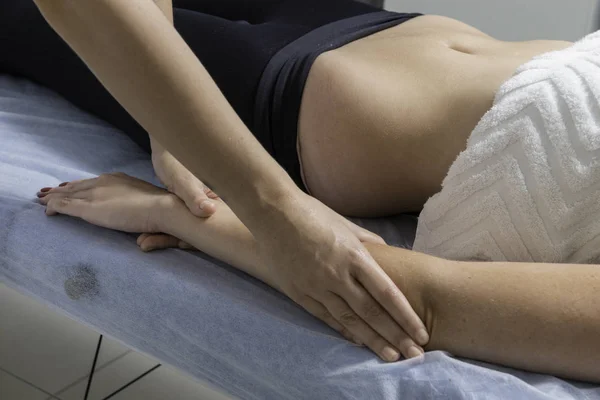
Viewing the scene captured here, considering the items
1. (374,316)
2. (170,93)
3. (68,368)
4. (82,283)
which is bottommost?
(68,368)

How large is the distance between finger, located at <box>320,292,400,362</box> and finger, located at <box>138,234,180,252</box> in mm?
297

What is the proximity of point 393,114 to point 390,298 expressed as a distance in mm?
364

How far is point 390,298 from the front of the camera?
0.83 metres

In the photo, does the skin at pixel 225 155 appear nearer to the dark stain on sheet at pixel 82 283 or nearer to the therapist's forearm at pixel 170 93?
the therapist's forearm at pixel 170 93

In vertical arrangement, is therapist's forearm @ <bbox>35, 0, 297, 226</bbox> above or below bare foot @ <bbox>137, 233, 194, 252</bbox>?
above

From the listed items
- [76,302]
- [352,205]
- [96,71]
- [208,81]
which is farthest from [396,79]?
[76,302]

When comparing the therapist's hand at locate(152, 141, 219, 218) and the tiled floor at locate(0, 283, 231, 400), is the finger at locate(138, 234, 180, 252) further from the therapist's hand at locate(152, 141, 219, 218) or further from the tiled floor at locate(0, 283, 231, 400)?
the tiled floor at locate(0, 283, 231, 400)

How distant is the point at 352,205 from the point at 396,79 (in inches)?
8.8

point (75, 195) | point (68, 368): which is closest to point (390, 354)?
point (75, 195)

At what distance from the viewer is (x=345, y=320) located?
853 mm

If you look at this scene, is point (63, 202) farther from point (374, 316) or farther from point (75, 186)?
point (374, 316)

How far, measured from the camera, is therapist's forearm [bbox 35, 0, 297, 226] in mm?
817

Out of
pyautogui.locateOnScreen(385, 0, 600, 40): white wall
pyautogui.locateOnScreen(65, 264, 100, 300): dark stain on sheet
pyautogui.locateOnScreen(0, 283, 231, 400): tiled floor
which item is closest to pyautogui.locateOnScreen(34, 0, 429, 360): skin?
pyautogui.locateOnScreen(65, 264, 100, 300): dark stain on sheet

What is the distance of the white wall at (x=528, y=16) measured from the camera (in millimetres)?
2287
